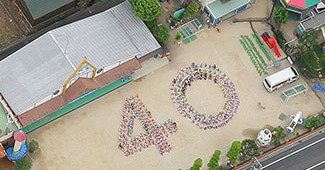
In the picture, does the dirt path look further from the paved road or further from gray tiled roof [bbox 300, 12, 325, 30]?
gray tiled roof [bbox 300, 12, 325, 30]

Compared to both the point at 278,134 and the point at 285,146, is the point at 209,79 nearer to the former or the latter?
the point at 278,134

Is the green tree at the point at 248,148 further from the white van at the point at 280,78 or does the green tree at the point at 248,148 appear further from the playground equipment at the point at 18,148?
the playground equipment at the point at 18,148

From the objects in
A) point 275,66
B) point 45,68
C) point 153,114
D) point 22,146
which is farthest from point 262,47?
point 22,146

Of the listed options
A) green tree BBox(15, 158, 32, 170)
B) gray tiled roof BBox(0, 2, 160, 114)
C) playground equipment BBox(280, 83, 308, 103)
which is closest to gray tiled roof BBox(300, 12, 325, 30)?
playground equipment BBox(280, 83, 308, 103)

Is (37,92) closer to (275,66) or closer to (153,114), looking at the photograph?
(153,114)

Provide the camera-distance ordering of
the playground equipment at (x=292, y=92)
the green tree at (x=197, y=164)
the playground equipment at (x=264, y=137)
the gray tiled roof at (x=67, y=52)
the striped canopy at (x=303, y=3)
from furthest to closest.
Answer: the striped canopy at (x=303, y=3)
the playground equipment at (x=292, y=92)
the playground equipment at (x=264, y=137)
the gray tiled roof at (x=67, y=52)
the green tree at (x=197, y=164)

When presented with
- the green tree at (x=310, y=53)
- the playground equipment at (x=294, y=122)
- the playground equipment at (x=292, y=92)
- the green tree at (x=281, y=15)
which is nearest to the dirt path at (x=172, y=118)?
the playground equipment at (x=292, y=92)
